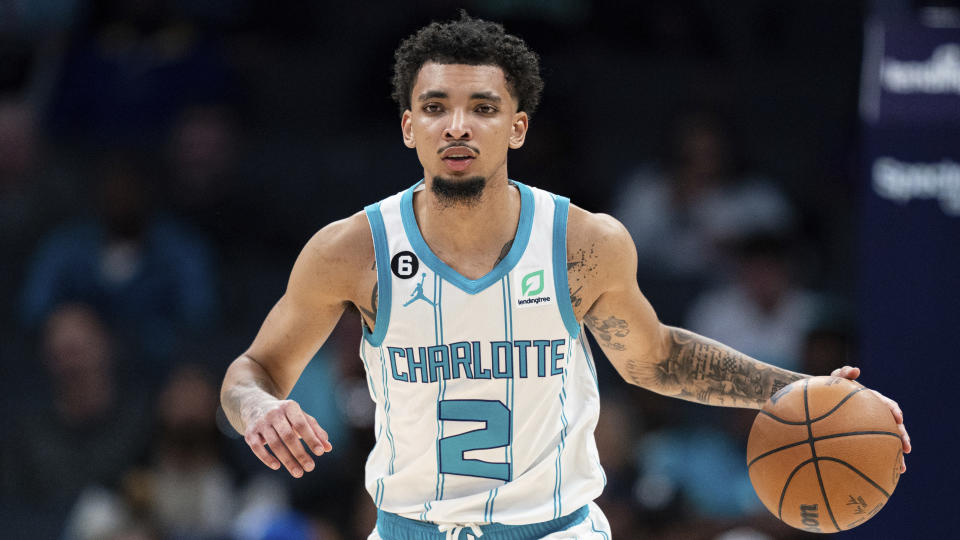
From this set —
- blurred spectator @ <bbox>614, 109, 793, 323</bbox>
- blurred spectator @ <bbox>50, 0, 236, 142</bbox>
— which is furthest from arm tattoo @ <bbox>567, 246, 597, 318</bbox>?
blurred spectator @ <bbox>50, 0, 236, 142</bbox>

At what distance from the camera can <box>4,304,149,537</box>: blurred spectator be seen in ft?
Result: 24.2

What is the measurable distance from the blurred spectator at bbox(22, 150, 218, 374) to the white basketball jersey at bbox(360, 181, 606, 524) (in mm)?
4333

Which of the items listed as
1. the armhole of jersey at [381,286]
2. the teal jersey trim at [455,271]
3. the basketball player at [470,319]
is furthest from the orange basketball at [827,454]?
the armhole of jersey at [381,286]

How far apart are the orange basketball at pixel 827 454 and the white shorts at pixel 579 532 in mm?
509

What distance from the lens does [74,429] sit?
24.4 feet

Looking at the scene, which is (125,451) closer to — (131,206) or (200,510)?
(200,510)

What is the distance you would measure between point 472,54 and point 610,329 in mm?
963

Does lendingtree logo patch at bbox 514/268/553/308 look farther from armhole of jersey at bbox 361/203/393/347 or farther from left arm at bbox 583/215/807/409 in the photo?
armhole of jersey at bbox 361/203/393/347

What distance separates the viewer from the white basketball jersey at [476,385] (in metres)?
3.76

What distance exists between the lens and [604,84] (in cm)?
877

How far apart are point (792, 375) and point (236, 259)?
5071 mm

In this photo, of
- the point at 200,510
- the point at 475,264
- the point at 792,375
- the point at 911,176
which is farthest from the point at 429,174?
the point at 200,510

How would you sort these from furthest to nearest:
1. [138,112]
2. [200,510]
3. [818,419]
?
[138,112]
[200,510]
[818,419]

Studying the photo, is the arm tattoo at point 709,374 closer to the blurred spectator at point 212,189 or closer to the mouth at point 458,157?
the mouth at point 458,157
